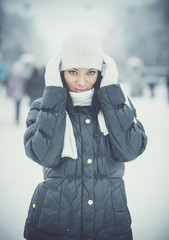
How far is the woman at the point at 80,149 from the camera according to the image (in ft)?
3.65

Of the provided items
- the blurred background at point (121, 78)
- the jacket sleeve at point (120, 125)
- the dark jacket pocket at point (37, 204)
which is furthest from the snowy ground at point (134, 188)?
the jacket sleeve at point (120, 125)

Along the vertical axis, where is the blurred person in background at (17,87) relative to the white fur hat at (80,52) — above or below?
above

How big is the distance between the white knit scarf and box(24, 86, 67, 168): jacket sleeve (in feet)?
0.10

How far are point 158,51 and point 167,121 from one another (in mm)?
14600

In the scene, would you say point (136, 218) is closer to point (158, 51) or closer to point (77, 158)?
point (77, 158)

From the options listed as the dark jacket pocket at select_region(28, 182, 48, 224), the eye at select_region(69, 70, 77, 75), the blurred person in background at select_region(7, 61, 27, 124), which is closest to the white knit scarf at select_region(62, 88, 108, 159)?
the eye at select_region(69, 70, 77, 75)

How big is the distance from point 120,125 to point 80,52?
1.41 feet

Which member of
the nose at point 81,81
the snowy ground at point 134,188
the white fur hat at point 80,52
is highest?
the white fur hat at point 80,52

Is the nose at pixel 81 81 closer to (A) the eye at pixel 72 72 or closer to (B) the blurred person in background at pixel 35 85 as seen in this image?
(A) the eye at pixel 72 72

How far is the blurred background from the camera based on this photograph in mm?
2279

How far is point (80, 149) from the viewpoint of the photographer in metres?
1.15

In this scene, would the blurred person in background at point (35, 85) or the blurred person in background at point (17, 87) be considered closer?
the blurred person in background at point (35, 85)

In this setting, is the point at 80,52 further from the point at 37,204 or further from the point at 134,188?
the point at 134,188

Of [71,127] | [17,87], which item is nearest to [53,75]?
[71,127]
